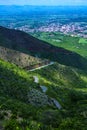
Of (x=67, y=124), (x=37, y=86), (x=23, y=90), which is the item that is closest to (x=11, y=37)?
(x=37, y=86)

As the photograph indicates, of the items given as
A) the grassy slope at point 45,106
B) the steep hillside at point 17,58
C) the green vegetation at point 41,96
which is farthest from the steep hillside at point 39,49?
the grassy slope at point 45,106

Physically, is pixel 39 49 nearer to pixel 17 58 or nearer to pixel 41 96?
pixel 17 58

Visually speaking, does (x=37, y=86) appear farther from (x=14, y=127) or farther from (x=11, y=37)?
(x=11, y=37)

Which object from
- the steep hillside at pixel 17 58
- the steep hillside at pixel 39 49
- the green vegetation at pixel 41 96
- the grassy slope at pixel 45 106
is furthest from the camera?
the steep hillside at pixel 39 49

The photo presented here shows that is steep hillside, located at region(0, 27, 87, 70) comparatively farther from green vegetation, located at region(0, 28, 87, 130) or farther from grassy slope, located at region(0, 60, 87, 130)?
grassy slope, located at region(0, 60, 87, 130)

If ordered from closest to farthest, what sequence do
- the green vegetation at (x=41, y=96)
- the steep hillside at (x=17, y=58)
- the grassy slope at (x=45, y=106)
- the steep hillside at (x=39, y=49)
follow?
the grassy slope at (x=45, y=106)
the green vegetation at (x=41, y=96)
the steep hillside at (x=17, y=58)
the steep hillside at (x=39, y=49)

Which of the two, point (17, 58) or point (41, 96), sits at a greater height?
point (41, 96)

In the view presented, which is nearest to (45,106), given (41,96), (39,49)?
(41,96)

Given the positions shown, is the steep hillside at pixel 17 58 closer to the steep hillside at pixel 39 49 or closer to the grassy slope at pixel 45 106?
the grassy slope at pixel 45 106

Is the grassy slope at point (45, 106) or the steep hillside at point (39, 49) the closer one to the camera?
the grassy slope at point (45, 106)
